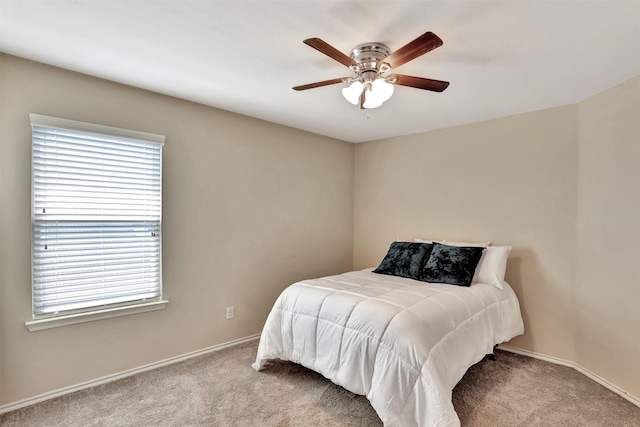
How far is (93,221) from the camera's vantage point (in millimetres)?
2359

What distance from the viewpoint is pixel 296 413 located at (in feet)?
6.79

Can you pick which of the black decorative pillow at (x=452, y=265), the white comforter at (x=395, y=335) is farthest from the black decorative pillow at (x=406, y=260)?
the white comforter at (x=395, y=335)

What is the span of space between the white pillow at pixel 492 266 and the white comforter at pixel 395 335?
3.8 inches

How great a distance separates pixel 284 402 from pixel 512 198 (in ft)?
9.05

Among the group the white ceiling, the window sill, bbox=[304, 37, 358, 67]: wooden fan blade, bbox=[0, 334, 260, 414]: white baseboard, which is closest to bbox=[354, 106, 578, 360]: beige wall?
the white ceiling

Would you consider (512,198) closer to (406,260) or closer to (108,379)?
(406,260)

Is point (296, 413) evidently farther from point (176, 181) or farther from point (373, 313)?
point (176, 181)

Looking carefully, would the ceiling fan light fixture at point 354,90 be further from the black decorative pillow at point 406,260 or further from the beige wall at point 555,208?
the beige wall at point 555,208

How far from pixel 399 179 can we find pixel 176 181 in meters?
2.58

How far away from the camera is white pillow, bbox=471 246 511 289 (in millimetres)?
2871

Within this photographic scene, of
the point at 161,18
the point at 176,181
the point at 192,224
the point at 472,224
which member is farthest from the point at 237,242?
the point at 472,224

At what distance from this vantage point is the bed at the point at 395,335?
1776 mm

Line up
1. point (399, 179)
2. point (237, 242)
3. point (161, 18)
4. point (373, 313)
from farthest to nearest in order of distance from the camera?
point (399, 179)
point (237, 242)
point (373, 313)
point (161, 18)

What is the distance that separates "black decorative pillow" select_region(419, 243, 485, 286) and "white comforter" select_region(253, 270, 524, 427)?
0.42 feet
